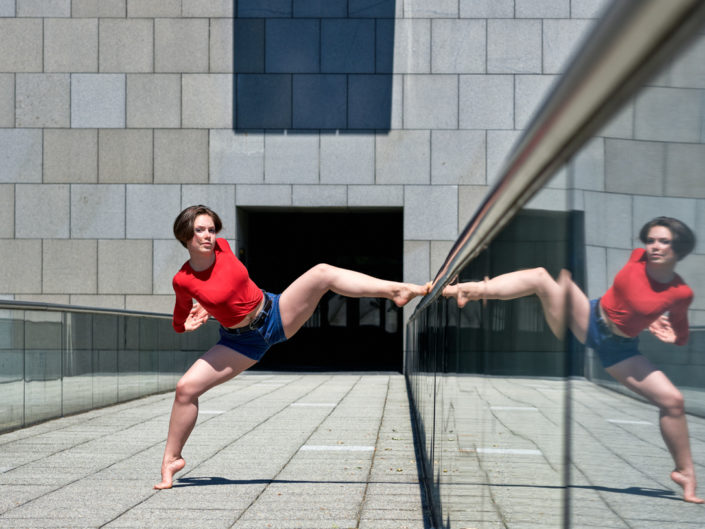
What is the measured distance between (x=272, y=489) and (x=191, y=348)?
1107 cm

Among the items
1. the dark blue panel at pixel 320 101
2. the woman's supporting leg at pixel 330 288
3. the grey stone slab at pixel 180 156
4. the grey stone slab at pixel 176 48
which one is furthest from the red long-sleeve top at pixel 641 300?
the grey stone slab at pixel 176 48

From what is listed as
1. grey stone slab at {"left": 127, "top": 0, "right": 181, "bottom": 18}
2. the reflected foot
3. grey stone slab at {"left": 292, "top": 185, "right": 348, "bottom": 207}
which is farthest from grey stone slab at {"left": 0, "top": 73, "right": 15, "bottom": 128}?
the reflected foot

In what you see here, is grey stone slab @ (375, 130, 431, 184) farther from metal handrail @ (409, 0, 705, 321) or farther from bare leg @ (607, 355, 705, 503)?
bare leg @ (607, 355, 705, 503)

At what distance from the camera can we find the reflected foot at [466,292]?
261 centimetres

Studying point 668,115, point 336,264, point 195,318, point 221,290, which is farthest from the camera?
point 336,264

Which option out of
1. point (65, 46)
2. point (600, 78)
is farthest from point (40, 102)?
point (600, 78)

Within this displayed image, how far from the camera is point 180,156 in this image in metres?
19.3

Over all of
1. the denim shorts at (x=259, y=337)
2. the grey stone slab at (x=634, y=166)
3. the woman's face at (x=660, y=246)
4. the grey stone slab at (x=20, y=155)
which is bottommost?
the denim shorts at (x=259, y=337)

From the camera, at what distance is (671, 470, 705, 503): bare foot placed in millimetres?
870

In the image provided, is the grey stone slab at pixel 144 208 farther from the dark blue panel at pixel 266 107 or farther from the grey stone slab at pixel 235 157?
the dark blue panel at pixel 266 107

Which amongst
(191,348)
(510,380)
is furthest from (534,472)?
(191,348)

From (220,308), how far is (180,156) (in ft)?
47.0

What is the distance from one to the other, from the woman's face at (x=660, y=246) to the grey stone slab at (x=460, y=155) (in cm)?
1849

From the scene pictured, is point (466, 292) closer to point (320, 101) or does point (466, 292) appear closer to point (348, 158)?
point (348, 158)
